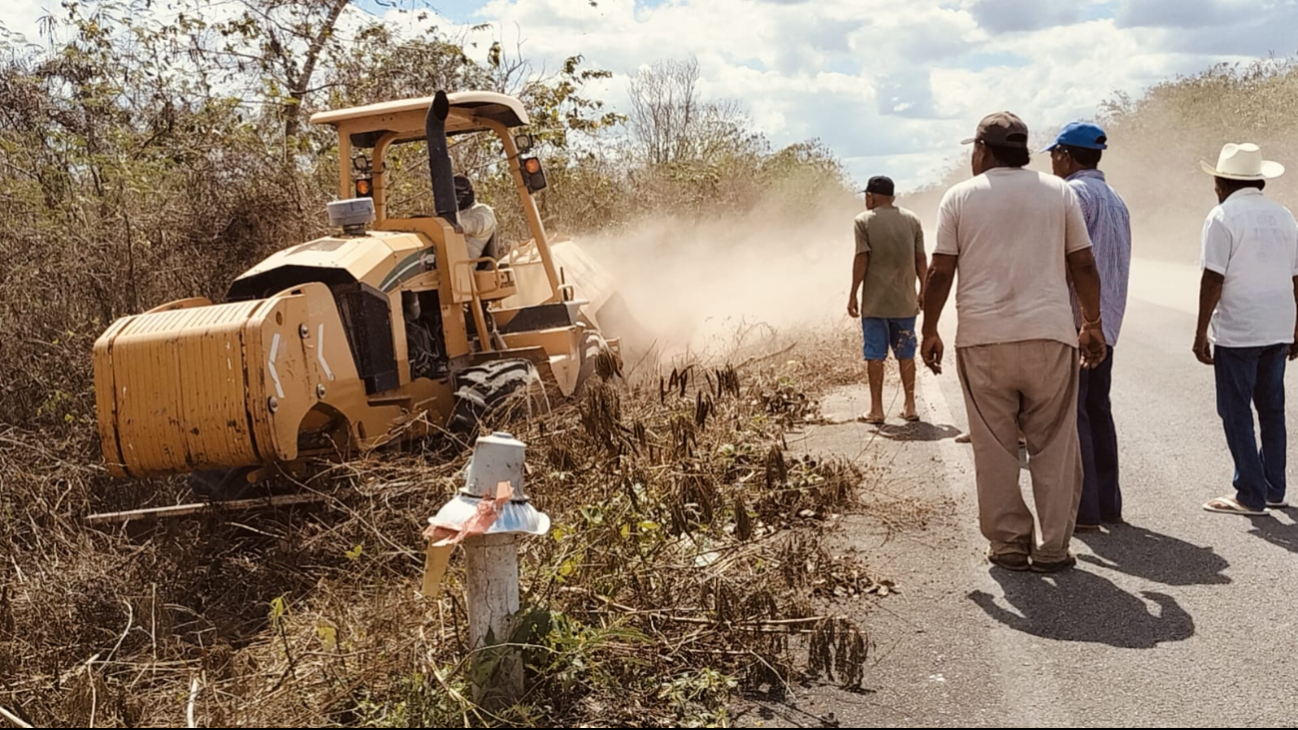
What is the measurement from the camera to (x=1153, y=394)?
→ 9547 millimetres

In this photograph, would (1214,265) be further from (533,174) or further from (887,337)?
(533,174)

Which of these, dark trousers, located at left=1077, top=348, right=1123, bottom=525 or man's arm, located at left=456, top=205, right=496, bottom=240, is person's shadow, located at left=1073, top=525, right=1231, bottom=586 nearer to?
dark trousers, located at left=1077, top=348, right=1123, bottom=525

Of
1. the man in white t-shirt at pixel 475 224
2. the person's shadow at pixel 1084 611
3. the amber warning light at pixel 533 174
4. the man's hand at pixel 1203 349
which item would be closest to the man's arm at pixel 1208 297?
the man's hand at pixel 1203 349

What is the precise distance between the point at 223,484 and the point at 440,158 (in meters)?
2.43

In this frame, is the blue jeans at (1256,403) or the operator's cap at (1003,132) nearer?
the operator's cap at (1003,132)

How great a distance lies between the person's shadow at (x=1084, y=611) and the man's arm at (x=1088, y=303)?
3.38 feet

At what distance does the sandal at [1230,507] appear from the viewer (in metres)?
6.05

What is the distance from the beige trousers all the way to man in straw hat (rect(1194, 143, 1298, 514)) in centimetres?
140

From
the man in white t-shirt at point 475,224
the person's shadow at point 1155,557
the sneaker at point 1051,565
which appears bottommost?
the person's shadow at point 1155,557

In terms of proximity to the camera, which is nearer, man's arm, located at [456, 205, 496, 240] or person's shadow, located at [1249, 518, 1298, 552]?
person's shadow, located at [1249, 518, 1298, 552]

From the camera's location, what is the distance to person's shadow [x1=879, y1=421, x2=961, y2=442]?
8.22m

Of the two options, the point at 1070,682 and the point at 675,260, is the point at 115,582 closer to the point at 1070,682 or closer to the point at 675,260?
the point at 1070,682

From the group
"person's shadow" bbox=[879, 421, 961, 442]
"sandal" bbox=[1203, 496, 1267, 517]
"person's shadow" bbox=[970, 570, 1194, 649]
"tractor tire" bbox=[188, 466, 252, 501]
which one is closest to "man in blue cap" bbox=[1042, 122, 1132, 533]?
"sandal" bbox=[1203, 496, 1267, 517]

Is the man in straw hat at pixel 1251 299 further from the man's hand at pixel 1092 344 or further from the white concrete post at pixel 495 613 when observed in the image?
the white concrete post at pixel 495 613
